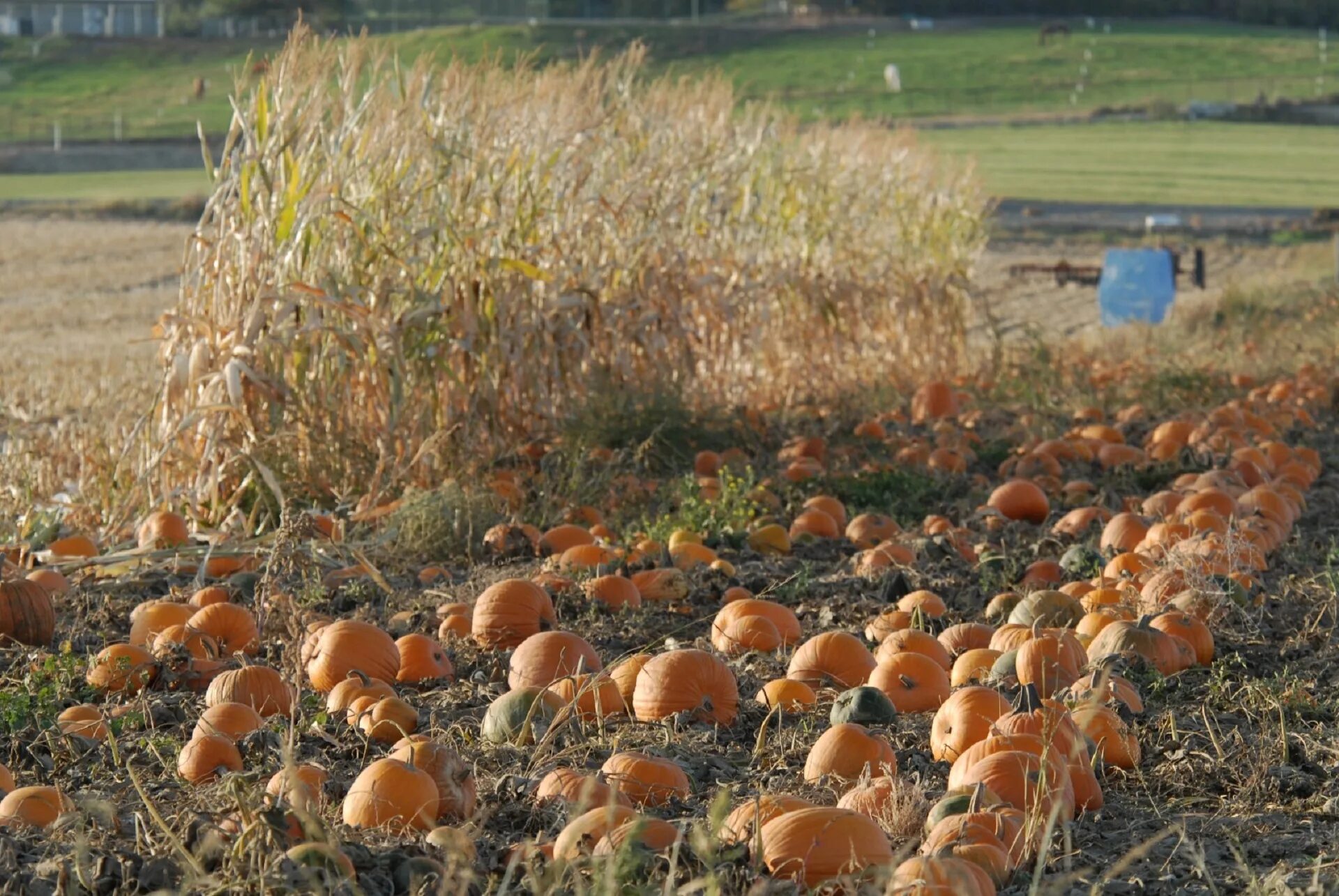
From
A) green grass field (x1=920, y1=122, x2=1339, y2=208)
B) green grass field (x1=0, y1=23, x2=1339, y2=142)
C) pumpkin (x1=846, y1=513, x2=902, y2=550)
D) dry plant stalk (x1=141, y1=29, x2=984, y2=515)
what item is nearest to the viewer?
pumpkin (x1=846, y1=513, x2=902, y2=550)

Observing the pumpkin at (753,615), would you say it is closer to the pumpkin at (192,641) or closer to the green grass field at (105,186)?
the pumpkin at (192,641)

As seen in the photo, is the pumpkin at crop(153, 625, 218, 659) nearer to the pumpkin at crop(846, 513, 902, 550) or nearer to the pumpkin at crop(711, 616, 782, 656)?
the pumpkin at crop(711, 616, 782, 656)

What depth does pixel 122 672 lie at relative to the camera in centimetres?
381

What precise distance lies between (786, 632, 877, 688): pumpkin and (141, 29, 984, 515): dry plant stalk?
197cm

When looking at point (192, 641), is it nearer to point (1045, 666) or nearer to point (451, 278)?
point (1045, 666)

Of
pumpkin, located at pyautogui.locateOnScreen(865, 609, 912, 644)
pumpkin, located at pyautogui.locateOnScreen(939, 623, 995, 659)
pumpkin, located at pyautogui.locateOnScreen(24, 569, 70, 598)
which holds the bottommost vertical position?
pumpkin, located at pyautogui.locateOnScreen(24, 569, 70, 598)

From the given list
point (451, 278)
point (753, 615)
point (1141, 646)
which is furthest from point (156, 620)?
point (451, 278)

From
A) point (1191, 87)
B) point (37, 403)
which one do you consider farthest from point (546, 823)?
point (1191, 87)

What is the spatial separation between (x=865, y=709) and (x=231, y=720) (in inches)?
53.2

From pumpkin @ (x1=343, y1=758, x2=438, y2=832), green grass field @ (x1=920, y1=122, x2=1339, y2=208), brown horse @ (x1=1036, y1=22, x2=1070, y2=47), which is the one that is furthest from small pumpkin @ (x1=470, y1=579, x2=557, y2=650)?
brown horse @ (x1=1036, y1=22, x2=1070, y2=47)

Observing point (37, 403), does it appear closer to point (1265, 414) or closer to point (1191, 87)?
point (1265, 414)

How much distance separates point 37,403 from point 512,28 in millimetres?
48698

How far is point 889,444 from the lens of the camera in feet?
24.9

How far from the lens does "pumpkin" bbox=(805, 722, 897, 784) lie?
3045 mm
